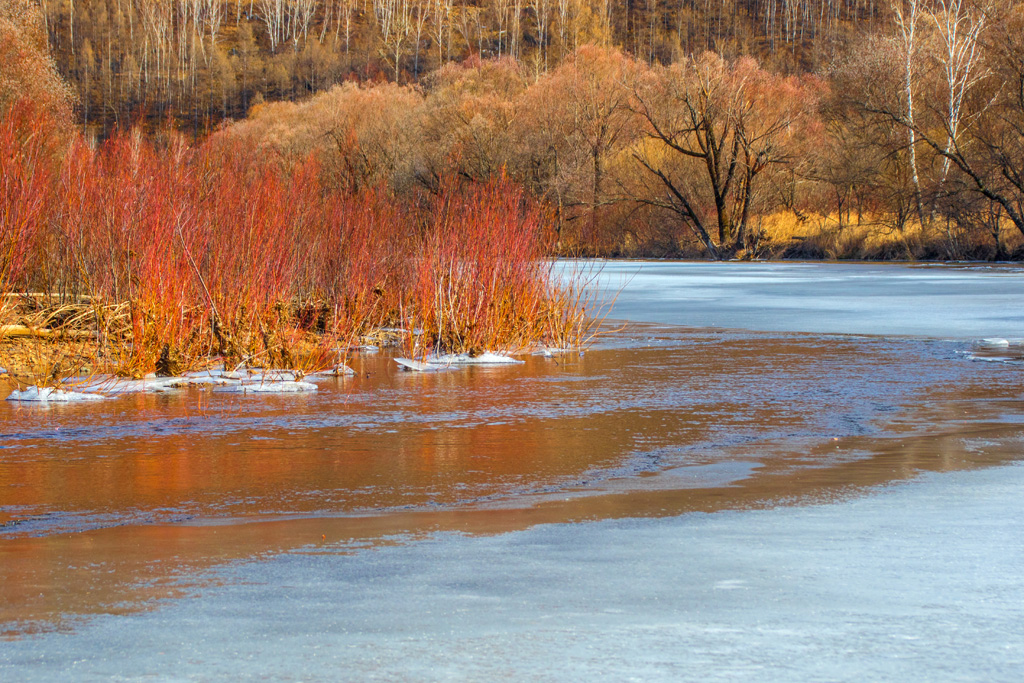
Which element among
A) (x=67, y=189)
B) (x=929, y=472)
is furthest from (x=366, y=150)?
(x=929, y=472)

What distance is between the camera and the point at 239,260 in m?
10.2

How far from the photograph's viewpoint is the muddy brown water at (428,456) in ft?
14.5

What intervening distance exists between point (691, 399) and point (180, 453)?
379cm

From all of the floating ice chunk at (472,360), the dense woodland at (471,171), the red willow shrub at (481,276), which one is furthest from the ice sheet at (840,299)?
the floating ice chunk at (472,360)

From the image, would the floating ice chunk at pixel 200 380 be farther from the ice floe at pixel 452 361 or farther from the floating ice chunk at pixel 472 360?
the floating ice chunk at pixel 472 360

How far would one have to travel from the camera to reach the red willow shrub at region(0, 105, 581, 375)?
967cm

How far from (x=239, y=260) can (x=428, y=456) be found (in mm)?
4472

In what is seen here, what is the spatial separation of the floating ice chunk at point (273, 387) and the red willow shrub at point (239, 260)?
1.75 feet

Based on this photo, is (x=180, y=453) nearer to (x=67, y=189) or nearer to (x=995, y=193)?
(x=67, y=189)

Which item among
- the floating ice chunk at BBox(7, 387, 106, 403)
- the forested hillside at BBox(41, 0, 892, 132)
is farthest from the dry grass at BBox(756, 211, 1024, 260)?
the forested hillside at BBox(41, 0, 892, 132)

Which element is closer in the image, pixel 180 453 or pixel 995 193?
pixel 180 453

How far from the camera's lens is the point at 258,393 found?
9.02m

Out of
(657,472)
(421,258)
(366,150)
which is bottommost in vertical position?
(657,472)

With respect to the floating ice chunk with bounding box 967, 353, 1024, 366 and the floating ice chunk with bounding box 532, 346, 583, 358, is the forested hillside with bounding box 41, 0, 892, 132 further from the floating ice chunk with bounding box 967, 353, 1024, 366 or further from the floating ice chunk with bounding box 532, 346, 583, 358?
the floating ice chunk with bounding box 967, 353, 1024, 366
